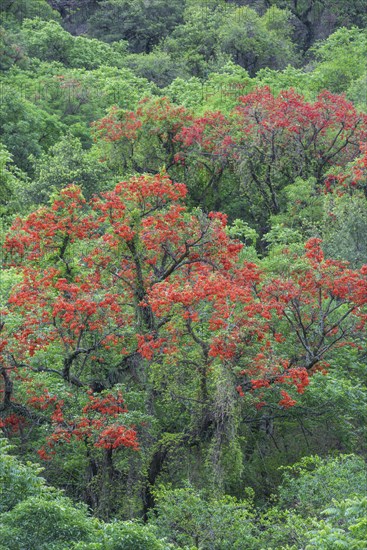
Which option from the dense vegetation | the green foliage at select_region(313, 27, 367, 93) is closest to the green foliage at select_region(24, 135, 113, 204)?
the dense vegetation

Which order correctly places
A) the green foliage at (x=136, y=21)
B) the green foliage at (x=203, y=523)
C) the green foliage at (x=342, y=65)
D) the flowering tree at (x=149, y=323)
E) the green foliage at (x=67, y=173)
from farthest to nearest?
1. the green foliage at (x=136, y=21)
2. the green foliage at (x=342, y=65)
3. the green foliage at (x=67, y=173)
4. the flowering tree at (x=149, y=323)
5. the green foliage at (x=203, y=523)

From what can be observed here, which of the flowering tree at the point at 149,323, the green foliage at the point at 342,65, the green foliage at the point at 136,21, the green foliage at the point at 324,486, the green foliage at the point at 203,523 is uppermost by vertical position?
the green foliage at the point at 136,21

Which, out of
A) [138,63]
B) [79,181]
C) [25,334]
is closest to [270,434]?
[25,334]

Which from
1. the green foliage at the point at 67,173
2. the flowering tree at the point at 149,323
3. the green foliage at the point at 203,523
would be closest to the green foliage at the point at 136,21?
the green foliage at the point at 67,173

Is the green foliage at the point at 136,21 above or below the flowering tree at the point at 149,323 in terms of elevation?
above

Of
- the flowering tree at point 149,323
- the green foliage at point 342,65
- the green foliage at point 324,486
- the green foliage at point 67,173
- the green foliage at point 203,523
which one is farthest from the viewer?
the green foliage at point 342,65

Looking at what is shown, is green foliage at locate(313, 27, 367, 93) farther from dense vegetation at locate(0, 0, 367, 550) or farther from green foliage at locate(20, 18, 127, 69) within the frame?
dense vegetation at locate(0, 0, 367, 550)

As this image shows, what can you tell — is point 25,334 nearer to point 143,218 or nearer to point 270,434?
point 143,218

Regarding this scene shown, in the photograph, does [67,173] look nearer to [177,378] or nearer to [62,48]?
[177,378]

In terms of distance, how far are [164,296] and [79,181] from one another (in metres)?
14.1

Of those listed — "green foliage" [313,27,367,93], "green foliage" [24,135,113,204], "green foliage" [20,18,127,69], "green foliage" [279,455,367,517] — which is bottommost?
"green foliage" [279,455,367,517]

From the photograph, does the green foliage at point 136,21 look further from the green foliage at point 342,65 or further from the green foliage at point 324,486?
the green foliage at point 324,486

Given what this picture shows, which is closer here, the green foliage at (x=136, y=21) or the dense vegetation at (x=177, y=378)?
the dense vegetation at (x=177, y=378)

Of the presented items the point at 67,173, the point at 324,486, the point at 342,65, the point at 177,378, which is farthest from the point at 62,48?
the point at 324,486
